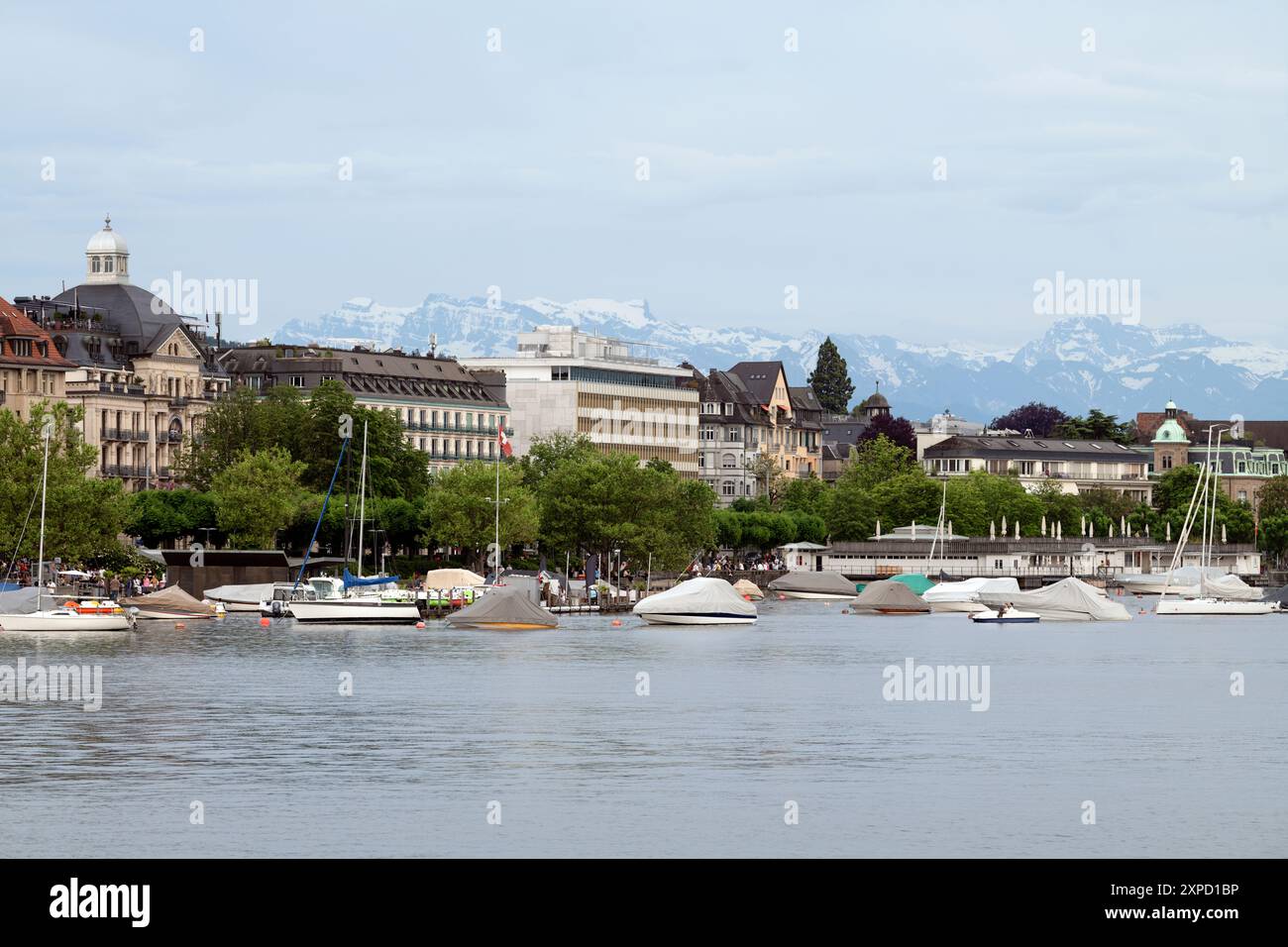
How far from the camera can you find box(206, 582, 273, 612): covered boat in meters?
147

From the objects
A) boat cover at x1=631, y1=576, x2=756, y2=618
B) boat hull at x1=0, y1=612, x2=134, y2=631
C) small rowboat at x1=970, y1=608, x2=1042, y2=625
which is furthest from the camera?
small rowboat at x1=970, y1=608, x2=1042, y2=625

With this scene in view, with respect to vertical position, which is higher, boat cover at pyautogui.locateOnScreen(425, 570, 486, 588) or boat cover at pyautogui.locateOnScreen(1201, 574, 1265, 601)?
boat cover at pyautogui.locateOnScreen(425, 570, 486, 588)

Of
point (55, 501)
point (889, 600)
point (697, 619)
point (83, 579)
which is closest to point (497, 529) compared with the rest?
point (697, 619)

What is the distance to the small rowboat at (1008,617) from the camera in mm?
153375

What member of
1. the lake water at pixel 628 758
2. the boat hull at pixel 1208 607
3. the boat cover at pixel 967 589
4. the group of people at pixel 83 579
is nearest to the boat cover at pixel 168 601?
the group of people at pixel 83 579

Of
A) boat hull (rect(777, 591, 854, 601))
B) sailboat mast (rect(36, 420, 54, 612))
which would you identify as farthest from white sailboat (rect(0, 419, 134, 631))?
boat hull (rect(777, 591, 854, 601))

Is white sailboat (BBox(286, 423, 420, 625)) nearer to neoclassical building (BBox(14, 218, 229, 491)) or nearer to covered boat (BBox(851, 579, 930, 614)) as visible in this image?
covered boat (BBox(851, 579, 930, 614))

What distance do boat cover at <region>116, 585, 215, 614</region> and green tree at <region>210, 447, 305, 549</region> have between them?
69.1 ft

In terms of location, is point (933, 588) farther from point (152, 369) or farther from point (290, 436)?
point (152, 369)

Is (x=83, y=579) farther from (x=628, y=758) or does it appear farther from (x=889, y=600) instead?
(x=628, y=758)

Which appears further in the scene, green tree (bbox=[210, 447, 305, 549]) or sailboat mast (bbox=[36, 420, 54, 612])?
green tree (bbox=[210, 447, 305, 549])

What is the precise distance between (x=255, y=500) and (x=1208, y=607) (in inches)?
2545
